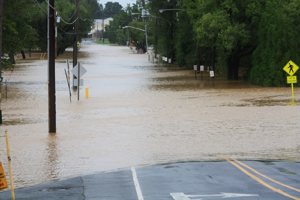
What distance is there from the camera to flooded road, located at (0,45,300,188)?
493 inches

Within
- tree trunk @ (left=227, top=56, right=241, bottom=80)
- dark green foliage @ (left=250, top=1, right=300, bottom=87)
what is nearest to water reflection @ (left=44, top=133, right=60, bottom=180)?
dark green foliage @ (left=250, top=1, right=300, bottom=87)

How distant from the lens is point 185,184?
9539mm

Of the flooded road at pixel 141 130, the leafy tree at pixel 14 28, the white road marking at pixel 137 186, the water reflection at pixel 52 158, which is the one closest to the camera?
the white road marking at pixel 137 186

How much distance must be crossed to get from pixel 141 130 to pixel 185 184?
8104mm

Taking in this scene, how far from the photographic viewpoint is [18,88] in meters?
36.5

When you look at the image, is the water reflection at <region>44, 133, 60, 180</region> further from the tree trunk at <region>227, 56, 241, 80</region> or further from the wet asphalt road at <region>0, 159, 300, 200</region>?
the tree trunk at <region>227, 56, 241, 80</region>

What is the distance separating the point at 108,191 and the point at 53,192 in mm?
1089

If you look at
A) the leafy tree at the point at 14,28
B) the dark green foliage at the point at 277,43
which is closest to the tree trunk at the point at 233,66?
the dark green foliage at the point at 277,43

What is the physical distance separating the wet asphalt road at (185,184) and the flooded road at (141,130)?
3.00 feet

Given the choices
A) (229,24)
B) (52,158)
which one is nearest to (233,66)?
(229,24)

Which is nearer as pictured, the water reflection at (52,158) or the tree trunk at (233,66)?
the water reflection at (52,158)

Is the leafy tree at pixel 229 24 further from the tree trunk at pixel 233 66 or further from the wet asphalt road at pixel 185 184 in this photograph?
the wet asphalt road at pixel 185 184

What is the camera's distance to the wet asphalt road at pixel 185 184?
8555mm

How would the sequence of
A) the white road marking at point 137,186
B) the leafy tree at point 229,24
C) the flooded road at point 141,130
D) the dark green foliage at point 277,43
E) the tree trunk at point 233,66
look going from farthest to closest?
the tree trunk at point 233,66 → the leafy tree at point 229,24 → the dark green foliage at point 277,43 → the flooded road at point 141,130 → the white road marking at point 137,186
